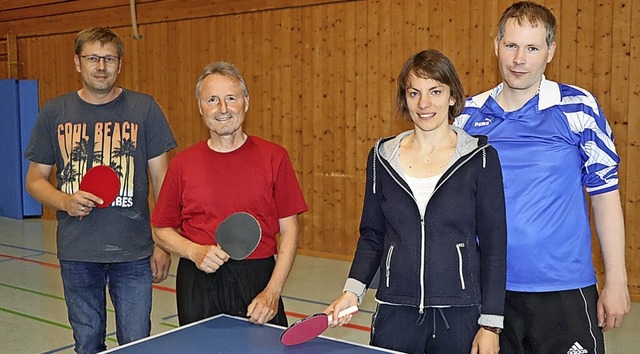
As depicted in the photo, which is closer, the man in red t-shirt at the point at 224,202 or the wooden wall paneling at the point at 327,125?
the man in red t-shirt at the point at 224,202

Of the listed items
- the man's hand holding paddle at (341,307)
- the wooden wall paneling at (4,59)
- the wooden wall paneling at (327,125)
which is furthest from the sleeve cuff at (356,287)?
the wooden wall paneling at (4,59)

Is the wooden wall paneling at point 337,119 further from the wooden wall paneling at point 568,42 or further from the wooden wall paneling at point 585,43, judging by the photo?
the wooden wall paneling at point 585,43

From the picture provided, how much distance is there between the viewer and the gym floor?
4684 millimetres

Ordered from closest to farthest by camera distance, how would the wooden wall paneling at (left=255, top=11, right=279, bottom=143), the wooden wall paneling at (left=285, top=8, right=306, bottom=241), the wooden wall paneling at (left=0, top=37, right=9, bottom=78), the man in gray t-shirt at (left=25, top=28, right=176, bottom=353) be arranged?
1. the man in gray t-shirt at (left=25, top=28, right=176, bottom=353)
2. the wooden wall paneling at (left=285, top=8, right=306, bottom=241)
3. the wooden wall paneling at (left=255, top=11, right=279, bottom=143)
4. the wooden wall paneling at (left=0, top=37, right=9, bottom=78)

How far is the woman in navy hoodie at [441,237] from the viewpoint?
81.1 inches

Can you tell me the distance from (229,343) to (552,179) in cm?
112

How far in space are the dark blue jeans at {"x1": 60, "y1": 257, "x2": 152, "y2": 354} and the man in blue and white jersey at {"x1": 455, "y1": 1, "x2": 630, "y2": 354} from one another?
156 cm

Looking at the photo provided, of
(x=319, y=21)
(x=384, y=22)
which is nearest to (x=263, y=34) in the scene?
(x=319, y=21)

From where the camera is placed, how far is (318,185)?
306 inches

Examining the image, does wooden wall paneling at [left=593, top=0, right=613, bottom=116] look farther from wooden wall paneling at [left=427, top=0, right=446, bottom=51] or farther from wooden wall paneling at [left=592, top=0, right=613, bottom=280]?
wooden wall paneling at [left=427, top=0, right=446, bottom=51]

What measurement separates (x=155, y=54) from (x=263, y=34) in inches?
74.4

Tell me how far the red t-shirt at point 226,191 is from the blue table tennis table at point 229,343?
→ 1.25 feet

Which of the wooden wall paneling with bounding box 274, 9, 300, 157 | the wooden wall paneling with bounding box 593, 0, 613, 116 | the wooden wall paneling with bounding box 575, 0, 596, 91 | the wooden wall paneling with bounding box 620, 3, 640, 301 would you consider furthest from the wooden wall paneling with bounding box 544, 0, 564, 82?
the wooden wall paneling with bounding box 274, 9, 300, 157

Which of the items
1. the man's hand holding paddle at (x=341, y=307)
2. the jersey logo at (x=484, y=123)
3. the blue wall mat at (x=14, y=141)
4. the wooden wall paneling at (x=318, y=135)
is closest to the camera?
the man's hand holding paddle at (x=341, y=307)
